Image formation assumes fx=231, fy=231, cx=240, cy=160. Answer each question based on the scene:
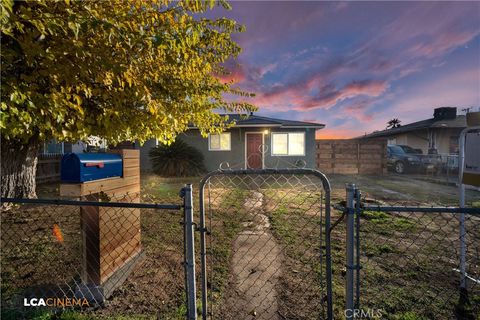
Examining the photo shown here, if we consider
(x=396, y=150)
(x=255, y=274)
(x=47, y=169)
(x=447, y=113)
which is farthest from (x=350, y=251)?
(x=447, y=113)

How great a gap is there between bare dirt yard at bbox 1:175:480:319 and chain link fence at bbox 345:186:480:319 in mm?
16

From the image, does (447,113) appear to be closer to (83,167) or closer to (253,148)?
(253,148)

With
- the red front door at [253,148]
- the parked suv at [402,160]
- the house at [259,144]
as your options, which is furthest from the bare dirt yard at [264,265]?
the parked suv at [402,160]

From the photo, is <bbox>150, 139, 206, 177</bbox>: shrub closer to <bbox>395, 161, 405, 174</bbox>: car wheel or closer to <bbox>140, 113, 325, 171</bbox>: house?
<bbox>140, 113, 325, 171</bbox>: house

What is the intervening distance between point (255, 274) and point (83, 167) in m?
2.47

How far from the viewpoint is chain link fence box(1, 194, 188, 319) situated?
2.38m

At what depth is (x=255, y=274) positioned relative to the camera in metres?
3.14

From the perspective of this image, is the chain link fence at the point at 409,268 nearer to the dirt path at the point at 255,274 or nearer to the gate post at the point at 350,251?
the gate post at the point at 350,251

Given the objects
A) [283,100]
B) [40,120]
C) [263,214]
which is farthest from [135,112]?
[283,100]

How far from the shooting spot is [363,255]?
3600mm

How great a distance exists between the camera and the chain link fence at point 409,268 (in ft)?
6.07

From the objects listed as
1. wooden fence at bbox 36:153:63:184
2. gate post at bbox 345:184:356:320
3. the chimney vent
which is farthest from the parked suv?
wooden fence at bbox 36:153:63:184

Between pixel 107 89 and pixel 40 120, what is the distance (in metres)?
0.92

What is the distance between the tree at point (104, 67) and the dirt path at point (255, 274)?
2.45 meters
